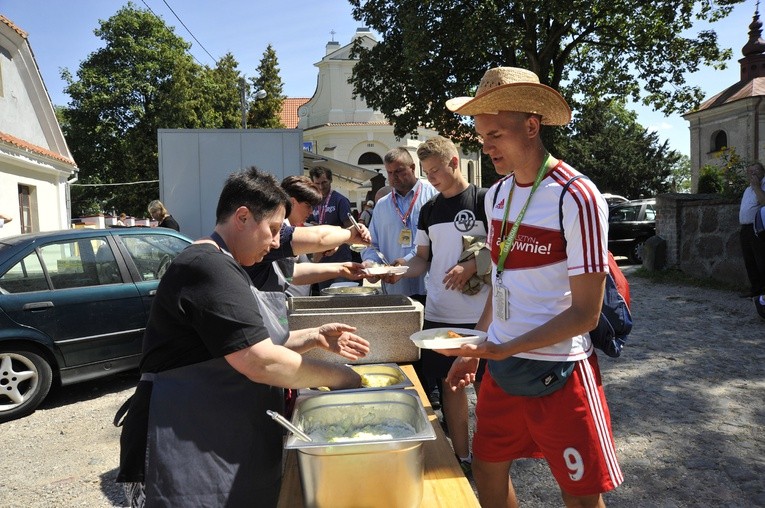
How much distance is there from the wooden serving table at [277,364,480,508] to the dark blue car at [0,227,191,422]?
4154 millimetres

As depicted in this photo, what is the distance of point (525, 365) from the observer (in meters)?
2.04

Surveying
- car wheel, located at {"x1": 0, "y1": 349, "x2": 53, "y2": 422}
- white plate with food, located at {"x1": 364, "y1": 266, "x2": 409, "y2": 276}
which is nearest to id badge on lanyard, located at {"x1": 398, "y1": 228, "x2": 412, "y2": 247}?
white plate with food, located at {"x1": 364, "y1": 266, "x2": 409, "y2": 276}

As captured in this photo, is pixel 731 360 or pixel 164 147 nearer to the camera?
pixel 731 360

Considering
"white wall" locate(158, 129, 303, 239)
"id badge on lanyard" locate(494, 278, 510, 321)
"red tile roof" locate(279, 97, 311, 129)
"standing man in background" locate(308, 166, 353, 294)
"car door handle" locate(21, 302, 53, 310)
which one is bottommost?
"car door handle" locate(21, 302, 53, 310)

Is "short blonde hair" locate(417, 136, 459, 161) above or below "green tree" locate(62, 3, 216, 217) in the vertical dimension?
below

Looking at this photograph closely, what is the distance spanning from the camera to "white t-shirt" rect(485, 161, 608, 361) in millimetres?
1836

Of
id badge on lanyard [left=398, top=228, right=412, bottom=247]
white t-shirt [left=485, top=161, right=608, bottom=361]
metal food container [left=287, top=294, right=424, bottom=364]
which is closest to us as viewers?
white t-shirt [left=485, top=161, right=608, bottom=361]

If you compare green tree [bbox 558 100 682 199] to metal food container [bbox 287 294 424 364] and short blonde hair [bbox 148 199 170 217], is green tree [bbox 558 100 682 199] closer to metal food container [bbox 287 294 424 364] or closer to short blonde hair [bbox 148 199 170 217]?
short blonde hair [bbox 148 199 170 217]

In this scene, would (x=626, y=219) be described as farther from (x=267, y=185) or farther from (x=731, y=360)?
(x=267, y=185)

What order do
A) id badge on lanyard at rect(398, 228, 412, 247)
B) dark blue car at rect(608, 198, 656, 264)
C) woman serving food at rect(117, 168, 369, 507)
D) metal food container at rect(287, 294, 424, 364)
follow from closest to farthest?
1. woman serving food at rect(117, 168, 369, 507)
2. metal food container at rect(287, 294, 424, 364)
3. id badge on lanyard at rect(398, 228, 412, 247)
4. dark blue car at rect(608, 198, 656, 264)

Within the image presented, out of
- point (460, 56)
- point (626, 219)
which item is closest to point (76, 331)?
point (626, 219)

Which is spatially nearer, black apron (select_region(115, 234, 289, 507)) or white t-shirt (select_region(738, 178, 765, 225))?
black apron (select_region(115, 234, 289, 507))

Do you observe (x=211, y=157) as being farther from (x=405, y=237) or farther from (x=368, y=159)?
(x=368, y=159)

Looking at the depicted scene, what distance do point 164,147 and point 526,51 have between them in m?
11.0
